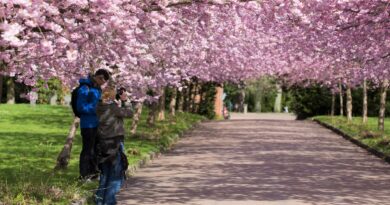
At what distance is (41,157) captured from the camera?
17797 millimetres

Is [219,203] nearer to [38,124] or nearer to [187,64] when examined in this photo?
[187,64]

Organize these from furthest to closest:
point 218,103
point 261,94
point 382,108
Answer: point 261,94 → point 218,103 → point 382,108

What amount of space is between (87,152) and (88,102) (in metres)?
1.00

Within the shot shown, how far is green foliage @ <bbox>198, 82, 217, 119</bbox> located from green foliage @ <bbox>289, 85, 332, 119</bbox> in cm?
634

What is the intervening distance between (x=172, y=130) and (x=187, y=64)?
388 cm

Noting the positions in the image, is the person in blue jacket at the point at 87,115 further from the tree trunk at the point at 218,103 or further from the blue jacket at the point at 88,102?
the tree trunk at the point at 218,103

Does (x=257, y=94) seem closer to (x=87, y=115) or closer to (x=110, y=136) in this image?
(x=87, y=115)

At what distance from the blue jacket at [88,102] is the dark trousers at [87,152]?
0.40ft

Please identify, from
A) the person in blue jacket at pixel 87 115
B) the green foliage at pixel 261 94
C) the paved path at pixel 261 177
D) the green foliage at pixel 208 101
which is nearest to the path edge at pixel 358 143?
the paved path at pixel 261 177

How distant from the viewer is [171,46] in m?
18.3

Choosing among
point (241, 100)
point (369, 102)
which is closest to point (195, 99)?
point (369, 102)

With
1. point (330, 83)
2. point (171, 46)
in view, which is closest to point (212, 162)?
point (171, 46)

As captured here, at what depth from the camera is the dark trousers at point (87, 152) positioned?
42.0 feet

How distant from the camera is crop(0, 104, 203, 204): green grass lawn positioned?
11000 mm
